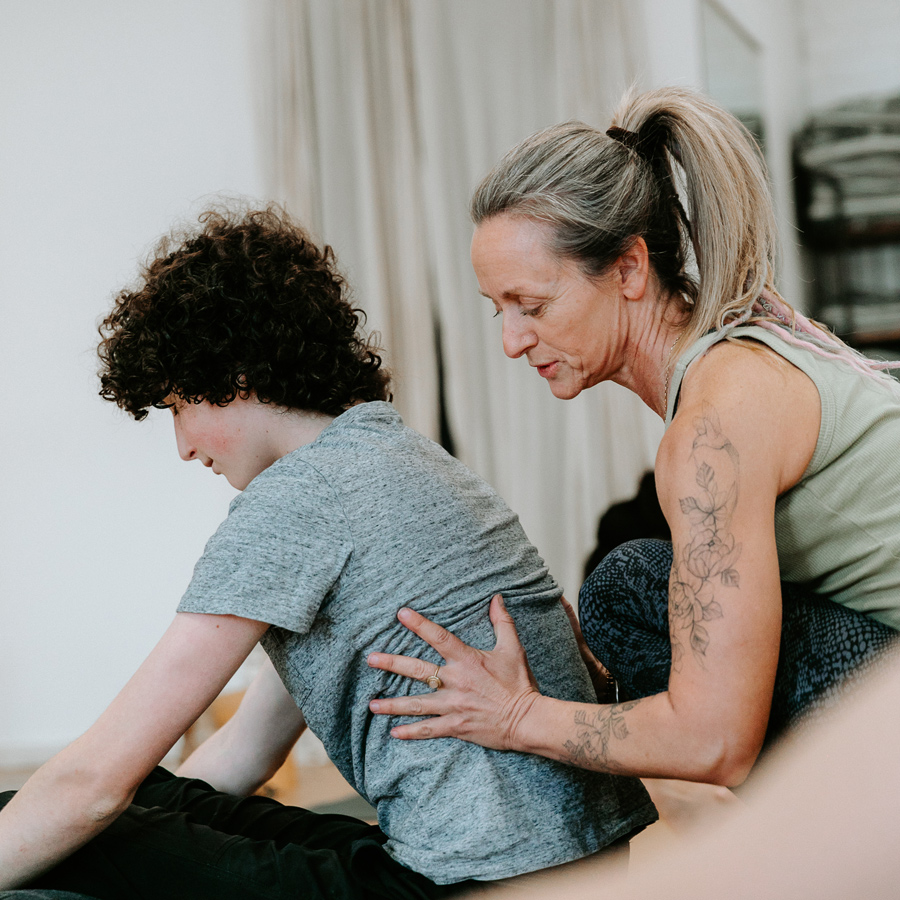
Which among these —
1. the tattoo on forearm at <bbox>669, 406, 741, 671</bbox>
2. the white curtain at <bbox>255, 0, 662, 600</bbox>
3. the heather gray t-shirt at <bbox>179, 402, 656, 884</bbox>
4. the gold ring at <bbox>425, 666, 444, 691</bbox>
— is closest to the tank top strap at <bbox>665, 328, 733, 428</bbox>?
the tattoo on forearm at <bbox>669, 406, 741, 671</bbox>

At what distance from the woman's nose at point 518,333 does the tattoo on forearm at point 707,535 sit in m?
0.33

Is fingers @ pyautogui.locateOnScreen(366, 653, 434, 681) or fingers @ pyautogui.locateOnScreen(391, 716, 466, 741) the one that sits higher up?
fingers @ pyautogui.locateOnScreen(366, 653, 434, 681)

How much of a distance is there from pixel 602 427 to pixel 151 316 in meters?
1.75

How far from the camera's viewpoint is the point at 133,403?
129 cm

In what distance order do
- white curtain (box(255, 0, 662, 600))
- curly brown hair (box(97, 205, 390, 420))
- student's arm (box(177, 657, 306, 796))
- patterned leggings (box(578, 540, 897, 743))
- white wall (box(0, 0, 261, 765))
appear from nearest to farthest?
1. patterned leggings (box(578, 540, 897, 743))
2. curly brown hair (box(97, 205, 390, 420))
3. student's arm (box(177, 657, 306, 796))
4. white curtain (box(255, 0, 662, 600))
5. white wall (box(0, 0, 261, 765))

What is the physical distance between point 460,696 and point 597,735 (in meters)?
0.15

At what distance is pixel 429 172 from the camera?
282cm

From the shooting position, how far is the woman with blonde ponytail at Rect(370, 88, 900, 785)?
2.93 ft

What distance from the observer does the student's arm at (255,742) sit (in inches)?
55.3

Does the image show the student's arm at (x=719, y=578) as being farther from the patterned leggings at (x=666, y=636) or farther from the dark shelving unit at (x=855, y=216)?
the dark shelving unit at (x=855, y=216)

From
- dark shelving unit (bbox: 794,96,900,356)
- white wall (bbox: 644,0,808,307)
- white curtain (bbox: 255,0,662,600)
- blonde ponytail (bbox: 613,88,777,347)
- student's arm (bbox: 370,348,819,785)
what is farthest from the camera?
white curtain (bbox: 255,0,662,600)

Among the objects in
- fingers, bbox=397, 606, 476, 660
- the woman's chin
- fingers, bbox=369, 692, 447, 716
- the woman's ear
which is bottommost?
fingers, bbox=369, 692, 447, 716

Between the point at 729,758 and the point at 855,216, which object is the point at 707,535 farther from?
the point at 855,216

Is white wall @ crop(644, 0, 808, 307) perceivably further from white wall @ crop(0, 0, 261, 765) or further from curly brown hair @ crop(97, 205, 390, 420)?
curly brown hair @ crop(97, 205, 390, 420)
